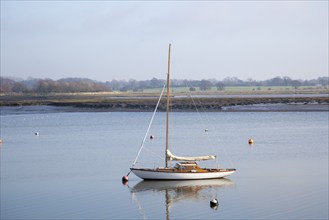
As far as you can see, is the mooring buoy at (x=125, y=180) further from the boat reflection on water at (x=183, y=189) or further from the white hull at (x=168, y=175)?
the boat reflection on water at (x=183, y=189)

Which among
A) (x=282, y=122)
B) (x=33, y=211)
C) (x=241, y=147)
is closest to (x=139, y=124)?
(x=282, y=122)

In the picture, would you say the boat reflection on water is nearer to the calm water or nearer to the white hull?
the calm water

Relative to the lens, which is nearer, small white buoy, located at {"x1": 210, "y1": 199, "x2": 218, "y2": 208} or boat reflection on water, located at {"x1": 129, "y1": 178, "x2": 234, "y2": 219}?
small white buoy, located at {"x1": 210, "y1": 199, "x2": 218, "y2": 208}

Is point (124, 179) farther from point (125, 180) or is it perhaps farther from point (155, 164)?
point (155, 164)

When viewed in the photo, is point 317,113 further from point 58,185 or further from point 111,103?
point 58,185

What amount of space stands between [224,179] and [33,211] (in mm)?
11306

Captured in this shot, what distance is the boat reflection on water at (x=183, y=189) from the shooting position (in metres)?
30.8

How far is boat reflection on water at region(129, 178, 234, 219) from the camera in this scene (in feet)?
101

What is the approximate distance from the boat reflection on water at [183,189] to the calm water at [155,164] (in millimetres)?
49

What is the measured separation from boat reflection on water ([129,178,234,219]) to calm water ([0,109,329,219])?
49 millimetres

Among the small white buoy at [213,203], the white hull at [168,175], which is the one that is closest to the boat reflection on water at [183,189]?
the white hull at [168,175]

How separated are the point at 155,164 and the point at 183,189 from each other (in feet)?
25.9

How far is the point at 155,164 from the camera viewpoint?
4066 centimetres

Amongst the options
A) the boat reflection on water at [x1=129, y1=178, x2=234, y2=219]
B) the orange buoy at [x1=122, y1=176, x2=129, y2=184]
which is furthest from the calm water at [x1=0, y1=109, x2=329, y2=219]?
the orange buoy at [x1=122, y1=176, x2=129, y2=184]
